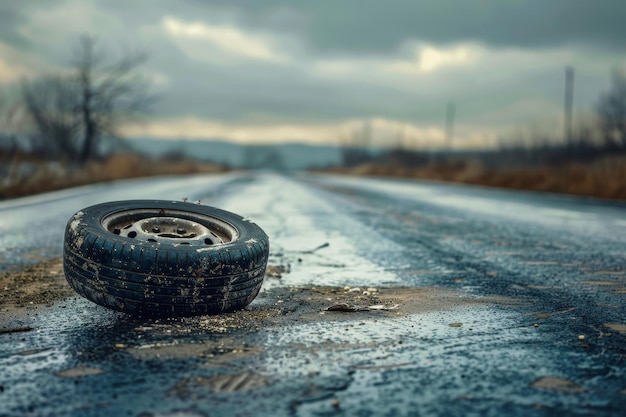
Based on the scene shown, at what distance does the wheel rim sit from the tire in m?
0.02

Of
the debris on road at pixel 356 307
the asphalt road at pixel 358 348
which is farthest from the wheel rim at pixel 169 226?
the debris on road at pixel 356 307

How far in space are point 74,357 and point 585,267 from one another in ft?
16.1

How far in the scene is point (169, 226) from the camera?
4980 millimetres

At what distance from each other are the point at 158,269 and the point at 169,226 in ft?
3.41

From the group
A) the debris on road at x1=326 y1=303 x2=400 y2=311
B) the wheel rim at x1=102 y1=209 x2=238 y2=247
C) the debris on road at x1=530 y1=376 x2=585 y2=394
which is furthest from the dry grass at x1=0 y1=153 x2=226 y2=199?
the debris on road at x1=530 y1=376 x2=585 y2=394

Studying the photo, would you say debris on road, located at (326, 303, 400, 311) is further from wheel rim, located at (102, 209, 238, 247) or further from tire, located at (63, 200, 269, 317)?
wheel rim, located at (102, 209, 238, 247)

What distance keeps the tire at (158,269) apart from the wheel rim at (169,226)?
17 mm

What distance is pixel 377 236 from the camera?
28.8ft

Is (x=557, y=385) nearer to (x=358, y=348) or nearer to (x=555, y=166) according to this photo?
(x=358, y=348)

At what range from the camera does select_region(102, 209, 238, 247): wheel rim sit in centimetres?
468

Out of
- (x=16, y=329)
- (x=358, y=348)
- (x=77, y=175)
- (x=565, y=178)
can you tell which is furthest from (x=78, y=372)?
(x=77, y=175)

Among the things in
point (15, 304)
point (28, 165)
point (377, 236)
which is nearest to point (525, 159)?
point (28, 165)

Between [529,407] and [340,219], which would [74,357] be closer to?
[529,407]

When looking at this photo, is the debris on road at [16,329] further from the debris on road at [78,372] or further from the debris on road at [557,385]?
the debris on road at [557,385]
